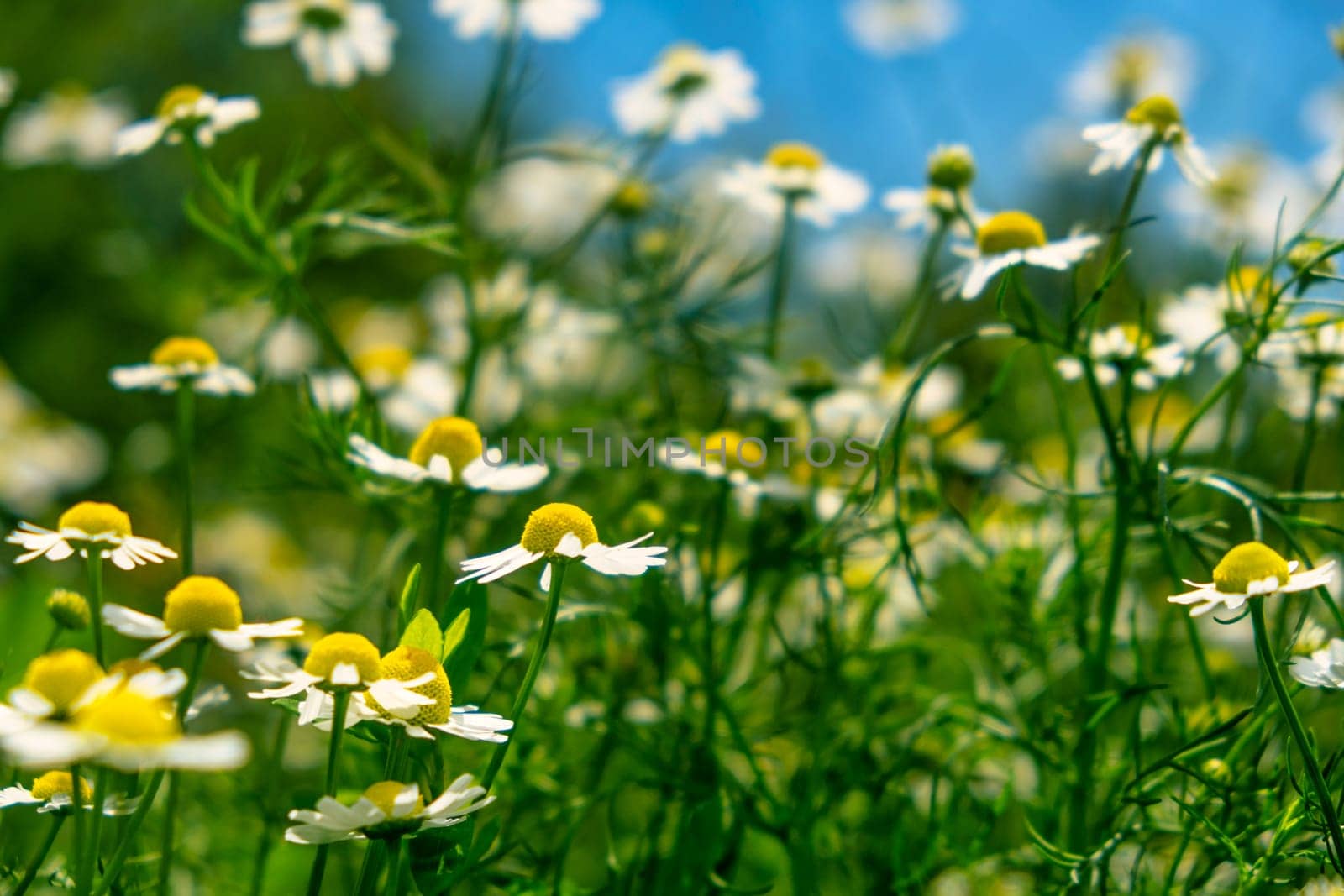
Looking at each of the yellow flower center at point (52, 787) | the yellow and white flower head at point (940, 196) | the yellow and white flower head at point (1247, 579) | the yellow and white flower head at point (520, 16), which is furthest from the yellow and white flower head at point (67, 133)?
the yellow and white flower head at point (1247, 579)

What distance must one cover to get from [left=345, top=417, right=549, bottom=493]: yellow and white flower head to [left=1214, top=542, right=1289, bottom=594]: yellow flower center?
1.06 feet

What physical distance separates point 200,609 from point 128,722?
0.35 ft

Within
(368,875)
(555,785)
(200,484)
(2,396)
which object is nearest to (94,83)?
(2,396)

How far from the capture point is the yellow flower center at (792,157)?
0.95 meters

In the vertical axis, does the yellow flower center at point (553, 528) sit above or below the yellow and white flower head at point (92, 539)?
above

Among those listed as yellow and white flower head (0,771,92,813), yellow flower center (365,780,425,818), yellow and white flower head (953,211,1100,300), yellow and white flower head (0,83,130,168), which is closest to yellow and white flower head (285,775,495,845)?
yellow flower center (365,780,425,818)

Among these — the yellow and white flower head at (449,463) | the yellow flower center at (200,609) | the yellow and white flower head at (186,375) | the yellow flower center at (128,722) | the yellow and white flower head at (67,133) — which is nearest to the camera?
the yellow flower center at (128,722)

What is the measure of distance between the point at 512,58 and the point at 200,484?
1.11m

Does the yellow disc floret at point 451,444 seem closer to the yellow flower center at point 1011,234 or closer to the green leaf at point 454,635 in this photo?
the green leaf at point 454,635

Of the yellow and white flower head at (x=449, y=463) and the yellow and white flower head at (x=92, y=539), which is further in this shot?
the yellow and white flower head at (x=449, y=463)

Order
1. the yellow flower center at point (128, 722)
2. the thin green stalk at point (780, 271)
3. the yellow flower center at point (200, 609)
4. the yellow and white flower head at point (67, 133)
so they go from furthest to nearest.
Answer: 1. the yellow and white flower head at point (67, 133)
2. the thin green stalk at point (780, 271)
3. the yellow flower center at point (200, 609)
4. the yellow flower center at point (128, 722)

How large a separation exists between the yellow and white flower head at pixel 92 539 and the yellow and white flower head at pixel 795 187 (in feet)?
1.80

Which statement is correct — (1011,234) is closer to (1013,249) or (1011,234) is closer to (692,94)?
(1013,249)

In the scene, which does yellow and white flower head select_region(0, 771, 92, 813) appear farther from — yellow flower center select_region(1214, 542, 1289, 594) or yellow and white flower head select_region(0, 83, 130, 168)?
yellow and white flower head select_region(0, 83, 130, 168)
